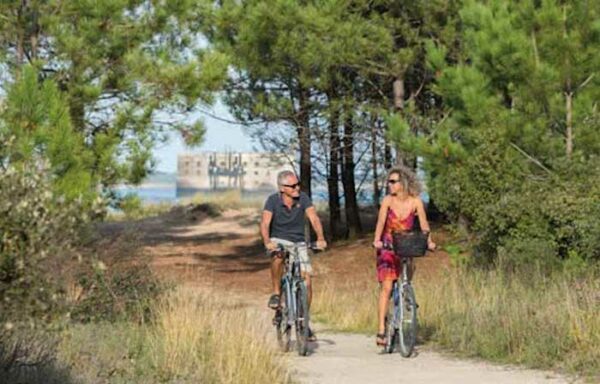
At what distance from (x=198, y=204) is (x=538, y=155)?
84.4ft

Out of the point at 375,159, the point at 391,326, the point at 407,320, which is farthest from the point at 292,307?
the point at 375,159

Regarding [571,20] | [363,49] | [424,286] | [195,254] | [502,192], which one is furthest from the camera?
[195,254]

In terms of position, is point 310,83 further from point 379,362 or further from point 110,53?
point 379,362

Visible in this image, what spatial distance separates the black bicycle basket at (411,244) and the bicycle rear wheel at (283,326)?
1253mm

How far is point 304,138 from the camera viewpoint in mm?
24344

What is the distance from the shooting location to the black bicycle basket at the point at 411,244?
32.3ft

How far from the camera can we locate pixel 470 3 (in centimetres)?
1731

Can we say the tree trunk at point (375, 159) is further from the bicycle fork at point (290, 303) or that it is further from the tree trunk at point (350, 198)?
the bicycle fork at point (290, 303)

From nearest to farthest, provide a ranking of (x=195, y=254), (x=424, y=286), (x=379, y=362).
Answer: (x=379, y=362)
(x=424, y=286)
(x=195, y=254)

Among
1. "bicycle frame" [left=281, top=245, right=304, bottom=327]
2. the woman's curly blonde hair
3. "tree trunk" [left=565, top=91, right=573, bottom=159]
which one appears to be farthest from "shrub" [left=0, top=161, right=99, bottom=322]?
"tree trunk" [left=565, top=91, right=573, bottom=159]

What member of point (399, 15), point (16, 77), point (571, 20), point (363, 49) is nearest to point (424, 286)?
point (571, 20)

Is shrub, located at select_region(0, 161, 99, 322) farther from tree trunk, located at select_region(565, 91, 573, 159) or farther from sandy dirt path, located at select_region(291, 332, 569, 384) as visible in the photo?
tree trunk, located at select_region(565, 91, 573, 159)

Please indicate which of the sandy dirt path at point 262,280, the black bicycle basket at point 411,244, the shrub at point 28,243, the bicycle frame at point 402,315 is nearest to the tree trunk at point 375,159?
the sandy dirt path at point 262,280

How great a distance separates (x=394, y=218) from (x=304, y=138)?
46.4 feet
